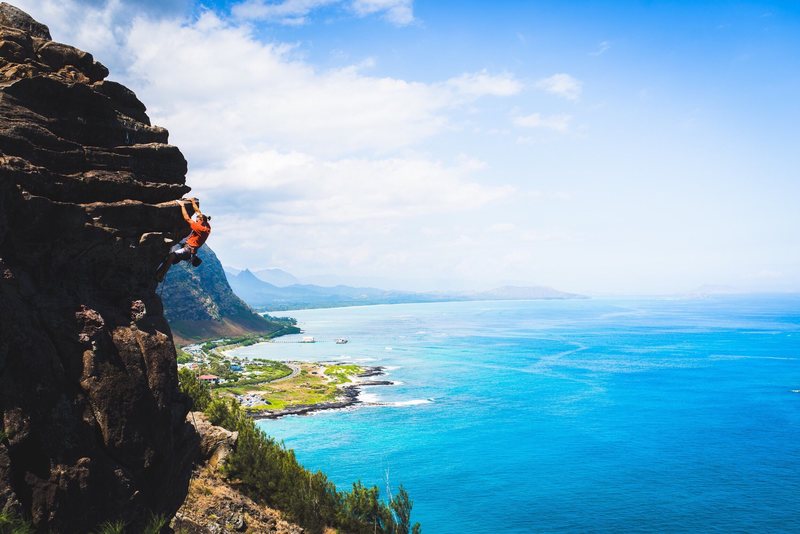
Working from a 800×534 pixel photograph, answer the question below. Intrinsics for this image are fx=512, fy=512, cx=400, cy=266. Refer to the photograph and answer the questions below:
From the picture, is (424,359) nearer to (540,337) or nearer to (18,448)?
(540,337)

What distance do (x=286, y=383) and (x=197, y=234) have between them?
100922 mm

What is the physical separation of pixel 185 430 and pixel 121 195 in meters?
7.52

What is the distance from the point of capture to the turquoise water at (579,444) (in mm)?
50406

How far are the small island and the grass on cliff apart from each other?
44.3m

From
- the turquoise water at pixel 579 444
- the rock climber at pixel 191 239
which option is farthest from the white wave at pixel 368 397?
the rock climber at pixel 191 239

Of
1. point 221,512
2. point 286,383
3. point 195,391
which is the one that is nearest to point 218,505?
point 221,512

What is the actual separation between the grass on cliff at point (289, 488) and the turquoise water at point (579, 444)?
15759mm

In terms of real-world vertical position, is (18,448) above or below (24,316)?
below

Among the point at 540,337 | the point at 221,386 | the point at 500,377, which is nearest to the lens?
the point at 221,386

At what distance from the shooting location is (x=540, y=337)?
19638 centimetres

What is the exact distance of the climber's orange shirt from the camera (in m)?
15.4

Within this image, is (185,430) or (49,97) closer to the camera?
(49,97)

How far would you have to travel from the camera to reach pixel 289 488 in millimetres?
30766

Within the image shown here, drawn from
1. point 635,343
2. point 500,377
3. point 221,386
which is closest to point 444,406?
point 500,377
